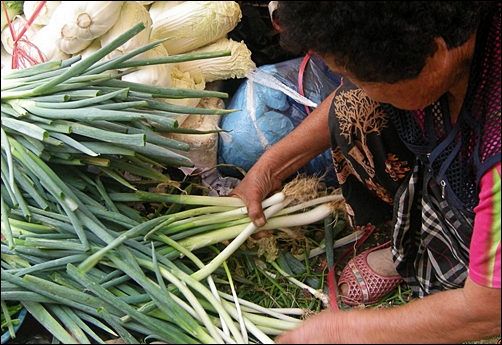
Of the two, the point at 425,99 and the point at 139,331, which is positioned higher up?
the point at 425,99

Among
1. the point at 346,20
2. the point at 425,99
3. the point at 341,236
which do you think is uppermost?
the point at 346,20

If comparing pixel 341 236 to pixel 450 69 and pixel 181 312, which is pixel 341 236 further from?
pixel 450 69

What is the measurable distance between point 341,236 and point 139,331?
852 millimetres

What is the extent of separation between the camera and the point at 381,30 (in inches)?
41.4

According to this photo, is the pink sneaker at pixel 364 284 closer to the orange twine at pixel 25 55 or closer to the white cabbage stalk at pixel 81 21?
the white cabbage stalk at pixel 81 21

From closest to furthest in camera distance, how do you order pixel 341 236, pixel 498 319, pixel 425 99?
pixel 498 319
pixel 425 99
pixel 341 236

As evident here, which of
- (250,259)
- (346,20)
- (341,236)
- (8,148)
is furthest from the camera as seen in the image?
(341,236)

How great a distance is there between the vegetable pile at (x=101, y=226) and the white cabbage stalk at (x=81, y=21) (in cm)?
5

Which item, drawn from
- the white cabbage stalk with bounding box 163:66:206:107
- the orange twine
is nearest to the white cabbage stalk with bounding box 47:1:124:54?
the orange twine

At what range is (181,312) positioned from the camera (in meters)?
1.46

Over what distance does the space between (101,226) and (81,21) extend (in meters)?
0.55

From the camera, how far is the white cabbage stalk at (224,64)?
2.17m

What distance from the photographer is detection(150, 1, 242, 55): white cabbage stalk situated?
1.99 m

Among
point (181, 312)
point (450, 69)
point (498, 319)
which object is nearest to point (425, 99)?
point (450, 69)
